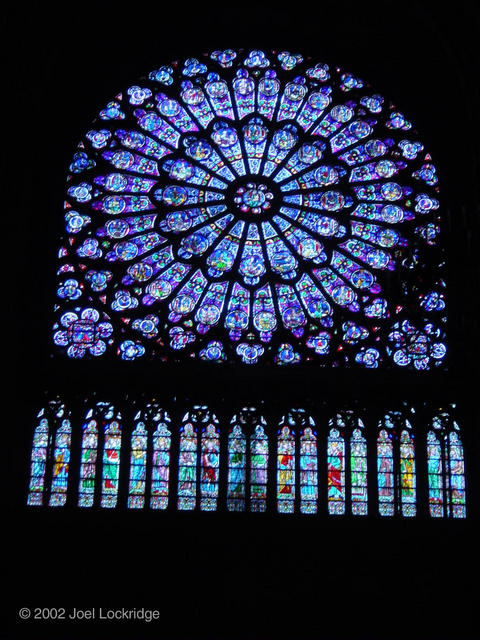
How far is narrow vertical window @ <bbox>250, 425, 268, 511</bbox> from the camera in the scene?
14617 millimetres

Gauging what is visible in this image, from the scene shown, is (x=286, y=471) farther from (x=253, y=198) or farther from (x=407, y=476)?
(x=253, y=198)

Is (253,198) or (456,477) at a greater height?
(253,198)

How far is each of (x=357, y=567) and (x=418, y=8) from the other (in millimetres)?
7433

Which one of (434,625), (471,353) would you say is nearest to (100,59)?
(471,353)

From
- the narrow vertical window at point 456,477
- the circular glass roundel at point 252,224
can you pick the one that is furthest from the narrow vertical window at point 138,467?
the narrow vertical window at point 456,477

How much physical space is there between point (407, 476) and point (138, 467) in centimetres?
344

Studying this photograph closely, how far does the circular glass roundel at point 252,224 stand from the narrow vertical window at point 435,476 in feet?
3.53

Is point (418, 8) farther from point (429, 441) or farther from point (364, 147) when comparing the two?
point (429, 441)

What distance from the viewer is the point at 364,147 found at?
17.0m

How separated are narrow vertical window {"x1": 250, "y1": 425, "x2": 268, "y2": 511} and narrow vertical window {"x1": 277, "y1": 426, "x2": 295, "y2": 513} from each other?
18 cm

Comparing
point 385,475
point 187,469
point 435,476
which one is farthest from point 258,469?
point 435,476

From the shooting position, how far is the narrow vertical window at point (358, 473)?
1470 centimetres

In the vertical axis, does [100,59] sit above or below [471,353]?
above

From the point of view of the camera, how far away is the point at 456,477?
48.9 feet
